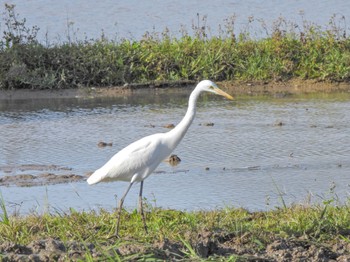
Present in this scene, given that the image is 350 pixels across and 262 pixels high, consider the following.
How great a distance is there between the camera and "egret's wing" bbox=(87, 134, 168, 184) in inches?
310

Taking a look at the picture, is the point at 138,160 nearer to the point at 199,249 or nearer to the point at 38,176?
the point at 199,249

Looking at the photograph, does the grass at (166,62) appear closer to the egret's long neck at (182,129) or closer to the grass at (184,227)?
the grass at (184,227)

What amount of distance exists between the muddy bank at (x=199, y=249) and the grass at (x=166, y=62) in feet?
28.2

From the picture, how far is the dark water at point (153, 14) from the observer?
70.1 ft

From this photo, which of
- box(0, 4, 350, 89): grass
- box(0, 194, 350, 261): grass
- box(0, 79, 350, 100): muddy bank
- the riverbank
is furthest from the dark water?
the riverbank

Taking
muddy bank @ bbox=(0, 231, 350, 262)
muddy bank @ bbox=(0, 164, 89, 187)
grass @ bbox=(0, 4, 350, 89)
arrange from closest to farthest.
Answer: muddy bank @ bbox=(0, 231, 350, 262)
muddy bank @ bbox=(0, 164, 89, 187)
grass @ bbox=(0, 4, 350, 89)

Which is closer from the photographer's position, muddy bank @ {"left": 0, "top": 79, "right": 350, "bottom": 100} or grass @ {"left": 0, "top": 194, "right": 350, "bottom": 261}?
grass @ {"left": 0, "top": 194, "right": 350, "bottom": 261}

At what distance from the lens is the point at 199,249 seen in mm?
6691

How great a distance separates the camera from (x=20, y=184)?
33.3 feet

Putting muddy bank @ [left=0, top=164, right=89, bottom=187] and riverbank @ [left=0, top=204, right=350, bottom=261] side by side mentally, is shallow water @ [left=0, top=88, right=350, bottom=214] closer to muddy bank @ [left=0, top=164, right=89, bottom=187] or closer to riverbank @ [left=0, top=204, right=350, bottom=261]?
Result: muddy bank @ [left=0, top=164, right=89, bottom=187]

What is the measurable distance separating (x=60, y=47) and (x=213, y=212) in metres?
8.21

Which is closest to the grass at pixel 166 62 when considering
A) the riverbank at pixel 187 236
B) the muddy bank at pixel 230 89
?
the muddy bank at pixel 230 89

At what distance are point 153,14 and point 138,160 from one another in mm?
16279

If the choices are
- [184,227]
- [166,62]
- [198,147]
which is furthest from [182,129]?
[166,62]
